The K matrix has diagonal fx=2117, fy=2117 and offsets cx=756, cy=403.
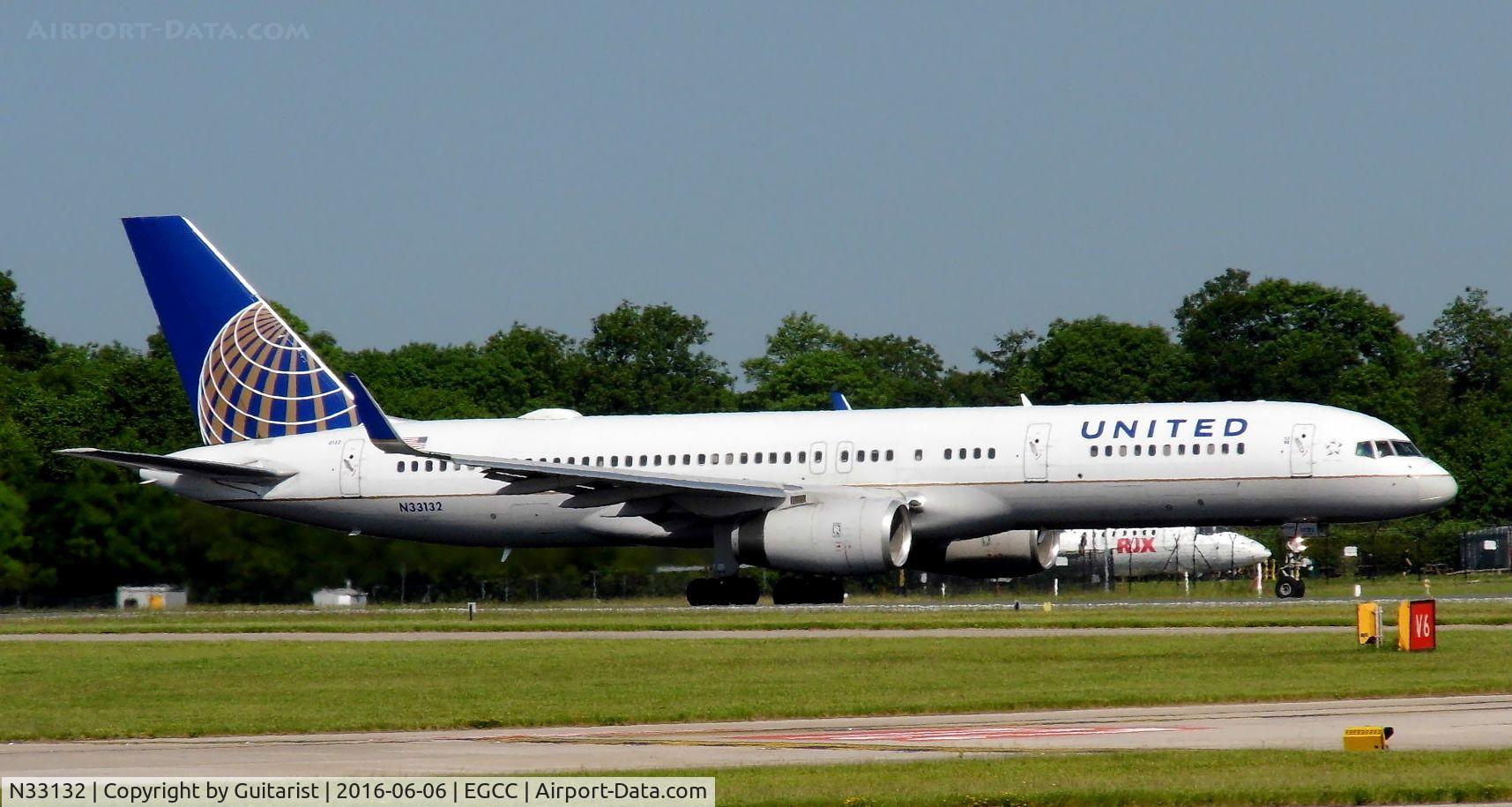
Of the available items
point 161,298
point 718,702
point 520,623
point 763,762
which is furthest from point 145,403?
point 763,762

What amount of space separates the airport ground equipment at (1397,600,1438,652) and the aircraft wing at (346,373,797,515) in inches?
622

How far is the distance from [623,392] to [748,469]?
76.4 metres

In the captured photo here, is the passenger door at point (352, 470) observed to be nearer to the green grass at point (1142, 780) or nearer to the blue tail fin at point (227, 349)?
the blue tail fin at point (227, 349)

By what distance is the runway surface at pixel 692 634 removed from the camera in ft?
100

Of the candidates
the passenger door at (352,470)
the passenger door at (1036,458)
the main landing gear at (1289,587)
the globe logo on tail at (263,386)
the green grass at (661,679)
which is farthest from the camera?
the globe logo on tail at (263,386)

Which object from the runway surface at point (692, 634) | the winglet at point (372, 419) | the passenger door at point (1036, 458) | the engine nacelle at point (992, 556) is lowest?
the runway surface at point (692, 634)

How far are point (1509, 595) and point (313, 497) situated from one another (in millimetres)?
24444

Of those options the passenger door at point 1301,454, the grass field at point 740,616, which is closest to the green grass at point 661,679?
the grass field at point 740,616

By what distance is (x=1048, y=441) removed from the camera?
39.2 meters

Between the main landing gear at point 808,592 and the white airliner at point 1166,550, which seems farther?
the white airliner at point 1166,550

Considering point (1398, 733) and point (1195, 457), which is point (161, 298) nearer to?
point (1195, 457)

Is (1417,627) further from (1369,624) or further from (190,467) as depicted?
(190,467)

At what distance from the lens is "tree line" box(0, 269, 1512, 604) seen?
143 ft

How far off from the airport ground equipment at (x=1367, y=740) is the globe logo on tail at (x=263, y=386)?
1275 inches
